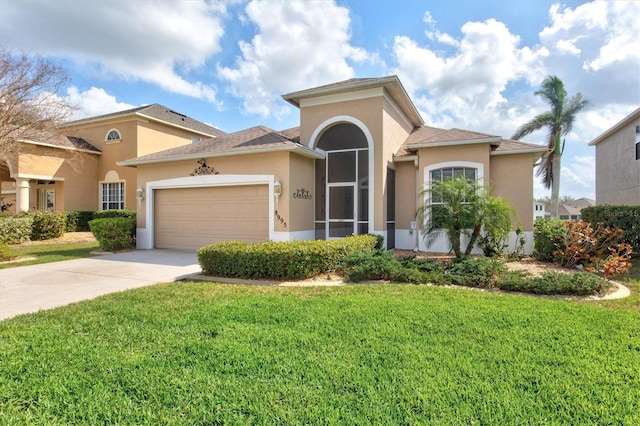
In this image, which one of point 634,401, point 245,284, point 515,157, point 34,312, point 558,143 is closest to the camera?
point 634,401

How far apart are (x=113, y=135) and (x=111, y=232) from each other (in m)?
11.6

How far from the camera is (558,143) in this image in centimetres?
2517

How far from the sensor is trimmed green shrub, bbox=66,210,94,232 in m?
19.9

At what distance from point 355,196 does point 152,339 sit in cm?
980

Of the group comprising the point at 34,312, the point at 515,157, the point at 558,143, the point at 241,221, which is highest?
the point at 558,143

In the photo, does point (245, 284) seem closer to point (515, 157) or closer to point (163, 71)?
point (515, 157)

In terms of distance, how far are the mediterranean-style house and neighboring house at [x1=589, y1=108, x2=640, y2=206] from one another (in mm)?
11768

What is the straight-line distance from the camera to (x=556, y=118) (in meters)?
25.1

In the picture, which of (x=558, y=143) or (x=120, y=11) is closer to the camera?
(x=120, y=11)

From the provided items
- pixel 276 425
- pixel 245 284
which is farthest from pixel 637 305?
pixel 245 284

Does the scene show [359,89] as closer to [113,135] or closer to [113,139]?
[113,139]

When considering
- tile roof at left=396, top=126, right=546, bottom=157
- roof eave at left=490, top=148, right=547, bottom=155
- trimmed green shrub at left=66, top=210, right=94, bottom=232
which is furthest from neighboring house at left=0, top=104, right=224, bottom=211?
roof eave at left=490, top=148, right=547, bottom=155

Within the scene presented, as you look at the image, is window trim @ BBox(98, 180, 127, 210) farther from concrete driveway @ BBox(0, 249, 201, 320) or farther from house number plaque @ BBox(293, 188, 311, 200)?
house number plaque @ BBox(293, 188, 311, 200)

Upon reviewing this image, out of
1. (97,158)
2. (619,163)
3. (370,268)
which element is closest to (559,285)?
(370,268)
